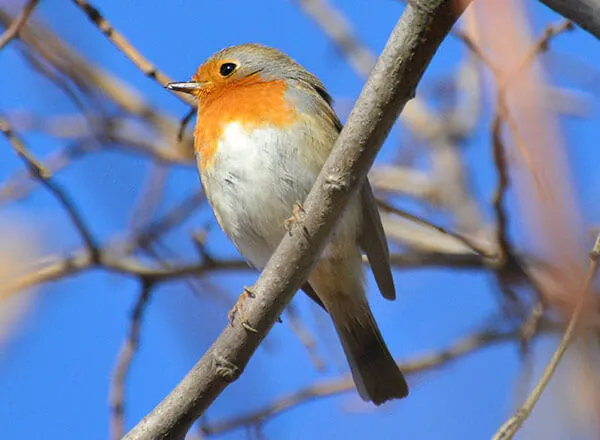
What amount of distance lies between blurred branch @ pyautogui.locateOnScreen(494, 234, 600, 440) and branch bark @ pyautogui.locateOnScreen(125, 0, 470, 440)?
68 centimetres

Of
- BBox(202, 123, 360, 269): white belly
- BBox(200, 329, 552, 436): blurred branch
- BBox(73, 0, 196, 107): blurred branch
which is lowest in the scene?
BBox(200, 329, 552, 436): blurred branch

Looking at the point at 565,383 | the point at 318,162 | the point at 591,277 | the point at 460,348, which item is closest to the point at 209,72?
the point at 318,162

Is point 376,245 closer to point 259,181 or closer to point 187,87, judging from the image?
point 259,181

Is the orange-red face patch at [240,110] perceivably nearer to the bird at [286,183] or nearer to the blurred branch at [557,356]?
the bird at [286,183]

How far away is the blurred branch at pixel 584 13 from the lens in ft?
5.70

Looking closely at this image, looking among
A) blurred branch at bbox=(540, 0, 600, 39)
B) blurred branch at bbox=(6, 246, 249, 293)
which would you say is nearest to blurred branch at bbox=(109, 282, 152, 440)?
blurred branch at bbox=(6, 246, 249, 293)

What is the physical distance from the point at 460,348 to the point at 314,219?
2391mm

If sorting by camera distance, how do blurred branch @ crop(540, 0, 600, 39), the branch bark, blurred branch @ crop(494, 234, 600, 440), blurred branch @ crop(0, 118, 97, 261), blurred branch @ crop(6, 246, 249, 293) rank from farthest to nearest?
blurred branch @ crop(6, 246, 249, 293)
blurred branch @ crop(0, 118, 97, 261)
the branch bark
blurred branch @ crop(540, 0, 600, 39)
blurred branch @ crop(494, 234, 600, 440)

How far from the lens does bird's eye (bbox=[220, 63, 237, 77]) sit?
16.1 feet

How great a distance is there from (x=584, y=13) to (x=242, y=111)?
2.67 m

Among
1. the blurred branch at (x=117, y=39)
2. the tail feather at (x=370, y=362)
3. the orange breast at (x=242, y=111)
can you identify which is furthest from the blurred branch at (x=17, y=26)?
the tail feather at (x=370, y=362)

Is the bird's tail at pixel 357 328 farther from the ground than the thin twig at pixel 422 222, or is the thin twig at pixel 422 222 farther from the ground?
the thin twig at pixel 422 222

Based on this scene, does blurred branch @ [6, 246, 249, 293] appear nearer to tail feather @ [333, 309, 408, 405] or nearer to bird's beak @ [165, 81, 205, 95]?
tail feather @ [333, 309, 408, 405]

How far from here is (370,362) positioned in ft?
15.3
